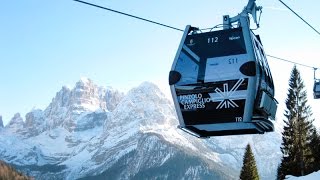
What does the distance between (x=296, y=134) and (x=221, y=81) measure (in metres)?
70.1

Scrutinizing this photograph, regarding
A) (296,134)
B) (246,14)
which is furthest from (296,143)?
(246,14)

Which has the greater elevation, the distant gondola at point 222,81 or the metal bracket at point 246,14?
the metal bracket at point 246,14

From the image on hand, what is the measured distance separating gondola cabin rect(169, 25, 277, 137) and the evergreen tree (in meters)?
63.9

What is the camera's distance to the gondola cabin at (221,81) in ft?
52.8

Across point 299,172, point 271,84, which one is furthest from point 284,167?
point 271,84

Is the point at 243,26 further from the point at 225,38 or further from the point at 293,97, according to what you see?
the point at 293,97

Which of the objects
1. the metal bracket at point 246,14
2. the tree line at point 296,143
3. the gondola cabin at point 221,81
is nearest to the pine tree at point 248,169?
the tree line at point 296,143

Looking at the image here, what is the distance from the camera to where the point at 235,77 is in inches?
634

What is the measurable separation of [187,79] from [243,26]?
221cm

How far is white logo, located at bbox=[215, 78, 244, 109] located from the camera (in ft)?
53.1

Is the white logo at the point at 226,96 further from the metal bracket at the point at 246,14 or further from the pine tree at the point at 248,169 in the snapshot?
the pine tree at the point at 248,169

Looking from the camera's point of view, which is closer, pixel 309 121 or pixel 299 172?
pixel 299 172

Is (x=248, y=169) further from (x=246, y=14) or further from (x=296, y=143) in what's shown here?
(x=246, y=14)

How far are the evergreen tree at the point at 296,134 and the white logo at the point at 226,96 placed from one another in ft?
211
